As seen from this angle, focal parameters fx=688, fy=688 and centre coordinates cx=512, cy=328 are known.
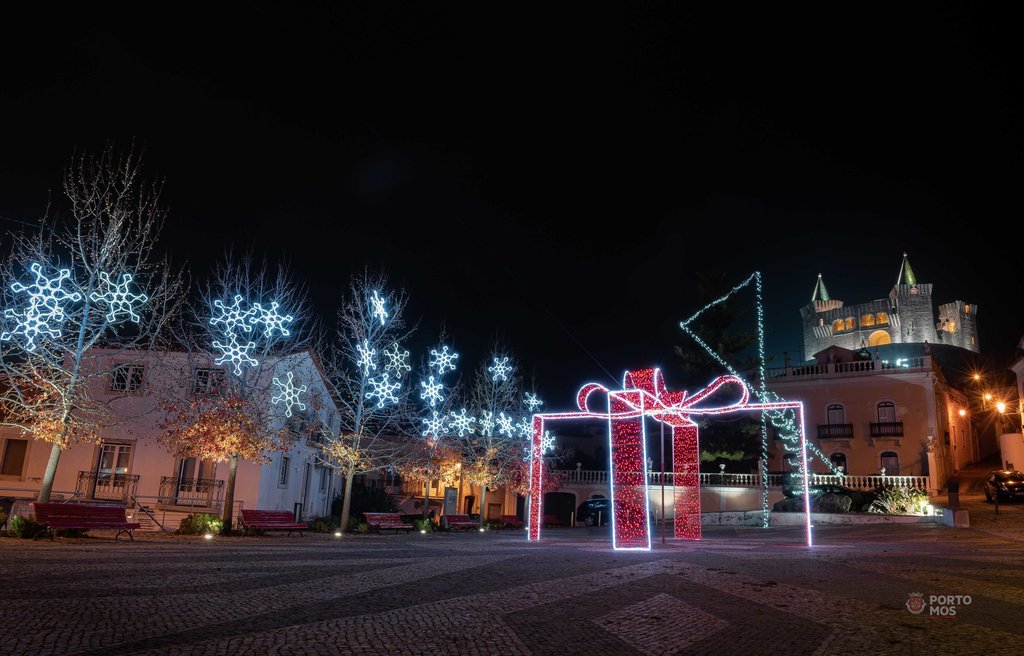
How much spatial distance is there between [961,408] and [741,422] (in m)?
18.1

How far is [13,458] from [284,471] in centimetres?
915

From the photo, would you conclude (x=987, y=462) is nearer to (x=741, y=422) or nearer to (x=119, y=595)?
A: (x=741, y=422)

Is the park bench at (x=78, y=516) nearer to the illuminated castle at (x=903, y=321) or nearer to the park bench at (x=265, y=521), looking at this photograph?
the park bench at (x=265, y=521)

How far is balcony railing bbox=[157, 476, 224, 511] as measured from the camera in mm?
23094

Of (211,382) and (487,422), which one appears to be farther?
(487,422)

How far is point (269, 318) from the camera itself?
2105cm

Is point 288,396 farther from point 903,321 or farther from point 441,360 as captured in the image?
point 903,321

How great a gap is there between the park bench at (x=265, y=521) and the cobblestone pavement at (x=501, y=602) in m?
5.32

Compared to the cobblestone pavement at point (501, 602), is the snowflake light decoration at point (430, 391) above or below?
above

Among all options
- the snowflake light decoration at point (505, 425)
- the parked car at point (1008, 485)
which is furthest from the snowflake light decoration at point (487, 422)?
the parked car at point (1008, 485)

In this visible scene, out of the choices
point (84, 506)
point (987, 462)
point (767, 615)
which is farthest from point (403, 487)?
point (987, 462)

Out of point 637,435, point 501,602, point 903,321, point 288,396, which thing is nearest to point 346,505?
point 288,396

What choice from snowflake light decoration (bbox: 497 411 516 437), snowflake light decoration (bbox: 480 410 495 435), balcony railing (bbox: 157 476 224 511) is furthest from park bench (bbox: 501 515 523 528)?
balcony railing (bbox: 157 476 224 511)

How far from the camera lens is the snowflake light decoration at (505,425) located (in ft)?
98.7
